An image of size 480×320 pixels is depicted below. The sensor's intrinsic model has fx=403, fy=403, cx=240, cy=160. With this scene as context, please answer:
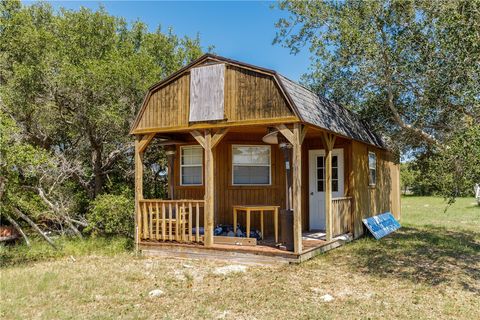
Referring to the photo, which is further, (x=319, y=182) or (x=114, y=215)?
(x=319, y=182)

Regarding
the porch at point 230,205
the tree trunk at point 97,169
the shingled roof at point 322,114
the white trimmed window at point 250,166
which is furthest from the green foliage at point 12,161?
the shingled roof at point 322,114

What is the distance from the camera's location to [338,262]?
25.9 feet

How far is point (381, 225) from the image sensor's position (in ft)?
39.1

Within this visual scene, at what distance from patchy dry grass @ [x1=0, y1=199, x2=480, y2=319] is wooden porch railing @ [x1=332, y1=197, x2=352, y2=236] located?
0.76 m

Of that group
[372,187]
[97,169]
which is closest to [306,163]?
[372,187]

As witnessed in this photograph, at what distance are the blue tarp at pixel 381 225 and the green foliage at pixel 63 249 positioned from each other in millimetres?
6375

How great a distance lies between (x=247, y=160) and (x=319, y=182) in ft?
7.25

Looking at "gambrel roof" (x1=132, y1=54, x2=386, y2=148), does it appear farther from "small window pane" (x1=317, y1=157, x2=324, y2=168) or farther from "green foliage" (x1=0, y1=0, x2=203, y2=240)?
"green foliage" (x1=0, y1=0, x2=203, y2=240)

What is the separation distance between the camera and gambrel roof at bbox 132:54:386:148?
306 inches

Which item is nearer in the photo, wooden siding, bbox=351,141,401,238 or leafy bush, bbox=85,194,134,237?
wooden siding, bbox=351,141,401,238

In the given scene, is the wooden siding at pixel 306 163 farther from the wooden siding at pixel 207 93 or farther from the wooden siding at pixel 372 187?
the wooden siding at pixel 207 93

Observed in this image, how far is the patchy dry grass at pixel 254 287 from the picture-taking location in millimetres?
5238

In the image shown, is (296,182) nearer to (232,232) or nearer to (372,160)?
(232,232)

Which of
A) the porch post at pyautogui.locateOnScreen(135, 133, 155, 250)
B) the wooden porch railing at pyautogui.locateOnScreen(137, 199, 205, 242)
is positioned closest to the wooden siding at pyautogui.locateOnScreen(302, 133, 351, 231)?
the wooden porch railing at pyautogui.locateOnScreen(137, 199, 205, 242)
